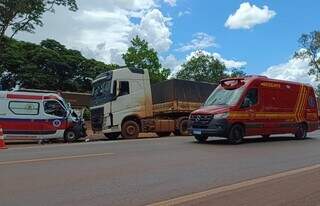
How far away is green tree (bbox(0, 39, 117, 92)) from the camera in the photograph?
52.5 meters

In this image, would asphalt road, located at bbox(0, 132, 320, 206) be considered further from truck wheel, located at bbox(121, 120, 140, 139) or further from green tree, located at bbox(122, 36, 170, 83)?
green tree, located at bbox(122, 36, 170, 83)

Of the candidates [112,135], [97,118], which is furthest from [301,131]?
[97,118]

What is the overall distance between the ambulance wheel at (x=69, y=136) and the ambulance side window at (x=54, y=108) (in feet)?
2.84

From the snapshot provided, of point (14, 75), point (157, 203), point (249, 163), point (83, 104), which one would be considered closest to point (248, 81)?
point (249, 163)

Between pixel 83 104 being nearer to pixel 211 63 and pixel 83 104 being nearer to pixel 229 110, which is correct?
pixel 229 110

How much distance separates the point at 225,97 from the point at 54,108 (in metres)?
9.22

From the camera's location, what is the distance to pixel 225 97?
20562mm

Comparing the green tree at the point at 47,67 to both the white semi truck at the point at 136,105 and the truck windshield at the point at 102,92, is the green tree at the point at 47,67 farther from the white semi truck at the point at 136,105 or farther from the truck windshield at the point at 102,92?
the white semi truck at the point at 136,105

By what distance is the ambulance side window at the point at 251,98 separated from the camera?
67.0ft

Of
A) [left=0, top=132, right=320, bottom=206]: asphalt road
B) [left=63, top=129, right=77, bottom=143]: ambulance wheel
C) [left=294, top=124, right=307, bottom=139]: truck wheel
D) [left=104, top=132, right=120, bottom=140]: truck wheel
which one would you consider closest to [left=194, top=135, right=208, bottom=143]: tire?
[left=0, top=132, right=320, bottom=206]: asphalt road

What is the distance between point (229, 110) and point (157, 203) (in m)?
11.7

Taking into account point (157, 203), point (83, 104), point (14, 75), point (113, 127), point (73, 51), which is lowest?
point (157, 203)

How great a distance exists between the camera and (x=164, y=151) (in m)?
16.5

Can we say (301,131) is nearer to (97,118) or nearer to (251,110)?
(251,110)
